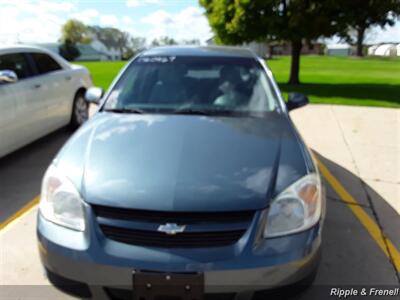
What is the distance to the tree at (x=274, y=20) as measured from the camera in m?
15.3

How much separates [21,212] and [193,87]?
2087 mm

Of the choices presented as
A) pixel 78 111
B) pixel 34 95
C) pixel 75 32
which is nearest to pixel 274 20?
pixel 78 111

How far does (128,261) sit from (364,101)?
10922 mm

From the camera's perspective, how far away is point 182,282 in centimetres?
213

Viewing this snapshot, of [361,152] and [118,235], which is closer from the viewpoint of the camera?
[118,235]

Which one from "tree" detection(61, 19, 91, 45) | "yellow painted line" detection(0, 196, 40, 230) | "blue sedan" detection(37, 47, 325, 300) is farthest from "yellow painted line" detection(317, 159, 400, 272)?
"tree" detection(61, 19, 91, 45)

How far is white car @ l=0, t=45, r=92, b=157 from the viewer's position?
5125 millimetres

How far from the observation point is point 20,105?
5.36 m

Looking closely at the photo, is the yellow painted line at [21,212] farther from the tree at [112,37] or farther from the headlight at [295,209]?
the tree at [112,37]

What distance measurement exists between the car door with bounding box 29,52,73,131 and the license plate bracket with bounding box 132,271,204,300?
4.48m

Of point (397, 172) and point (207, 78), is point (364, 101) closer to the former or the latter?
point (397, 172)

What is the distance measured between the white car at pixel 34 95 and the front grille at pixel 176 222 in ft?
10.9

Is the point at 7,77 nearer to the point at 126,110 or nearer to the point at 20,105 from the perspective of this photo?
the point at 20,105

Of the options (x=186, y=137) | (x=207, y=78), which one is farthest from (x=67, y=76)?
(x=186, y=137)
